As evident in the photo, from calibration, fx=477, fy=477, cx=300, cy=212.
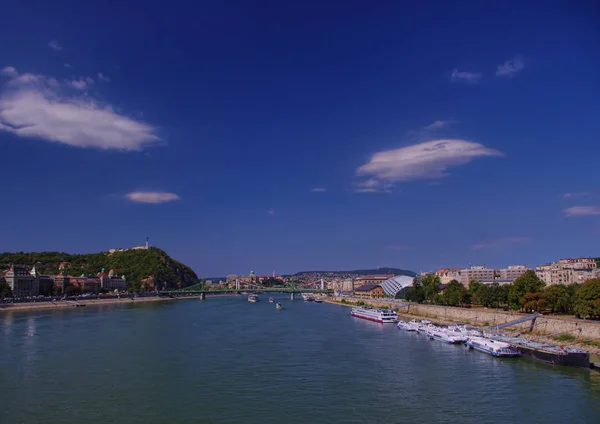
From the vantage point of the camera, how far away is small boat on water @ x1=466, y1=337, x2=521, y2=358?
17.2 metres

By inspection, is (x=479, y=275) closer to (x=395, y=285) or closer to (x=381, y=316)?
(x=395, y=285)

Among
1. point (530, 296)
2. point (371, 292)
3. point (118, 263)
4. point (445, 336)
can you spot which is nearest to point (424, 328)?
point (445, 336)

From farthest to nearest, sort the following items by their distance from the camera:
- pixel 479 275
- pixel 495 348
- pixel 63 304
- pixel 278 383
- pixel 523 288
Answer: pixel 479 275, pixel 63 304, pixel 523 288, pixel 495 348, pixel 278 383

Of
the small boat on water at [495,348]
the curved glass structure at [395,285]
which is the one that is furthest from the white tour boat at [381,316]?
the curved glass structure at [395,285]

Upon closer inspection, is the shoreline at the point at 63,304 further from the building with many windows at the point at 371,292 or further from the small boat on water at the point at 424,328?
the small boat on water at the point at 424,328

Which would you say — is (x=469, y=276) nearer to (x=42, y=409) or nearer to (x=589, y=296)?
(x=589, y=296)

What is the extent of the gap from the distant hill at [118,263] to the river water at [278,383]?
2391 inches

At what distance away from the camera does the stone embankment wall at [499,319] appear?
17578 millimetres

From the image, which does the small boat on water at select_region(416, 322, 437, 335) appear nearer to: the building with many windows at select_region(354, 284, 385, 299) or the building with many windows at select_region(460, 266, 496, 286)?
the building with many windows at select_region(354, 284, 385, 299)

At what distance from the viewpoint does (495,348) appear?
17.5m

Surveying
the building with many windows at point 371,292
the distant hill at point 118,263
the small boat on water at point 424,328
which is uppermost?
the distant hill at point 118,263

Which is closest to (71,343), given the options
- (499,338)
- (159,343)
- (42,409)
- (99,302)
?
(159,343)

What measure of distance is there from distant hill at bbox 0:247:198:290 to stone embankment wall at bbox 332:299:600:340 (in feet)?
185

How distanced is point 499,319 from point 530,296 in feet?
6.54
